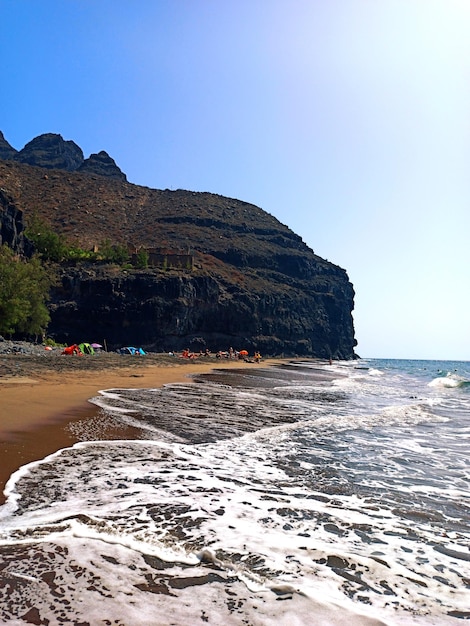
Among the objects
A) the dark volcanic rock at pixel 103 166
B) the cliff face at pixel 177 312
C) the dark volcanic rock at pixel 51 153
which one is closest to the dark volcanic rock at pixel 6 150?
the dark volcanic rock at pixel 51 153

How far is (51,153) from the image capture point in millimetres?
163875

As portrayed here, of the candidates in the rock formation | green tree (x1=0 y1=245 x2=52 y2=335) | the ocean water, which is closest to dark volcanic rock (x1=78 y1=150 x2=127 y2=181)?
the rock formation

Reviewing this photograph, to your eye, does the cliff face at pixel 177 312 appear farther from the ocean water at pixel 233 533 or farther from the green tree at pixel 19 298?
the ocean water at pixel 233 533

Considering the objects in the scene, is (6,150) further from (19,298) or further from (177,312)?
(19,298)

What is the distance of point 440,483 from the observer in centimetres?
693

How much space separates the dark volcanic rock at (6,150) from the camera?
551ft

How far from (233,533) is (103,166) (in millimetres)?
161449

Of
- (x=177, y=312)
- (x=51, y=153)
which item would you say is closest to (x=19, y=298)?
(x=177, y=312)

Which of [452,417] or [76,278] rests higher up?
[76,278]

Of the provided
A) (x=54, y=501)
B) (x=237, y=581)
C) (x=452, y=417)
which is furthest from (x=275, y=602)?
(x=452, y=417)

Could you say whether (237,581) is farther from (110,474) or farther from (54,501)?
(110,474)

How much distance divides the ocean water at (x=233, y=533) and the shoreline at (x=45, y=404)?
0.45 metres

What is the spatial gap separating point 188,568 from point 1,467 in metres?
3.86

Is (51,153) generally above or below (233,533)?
above
